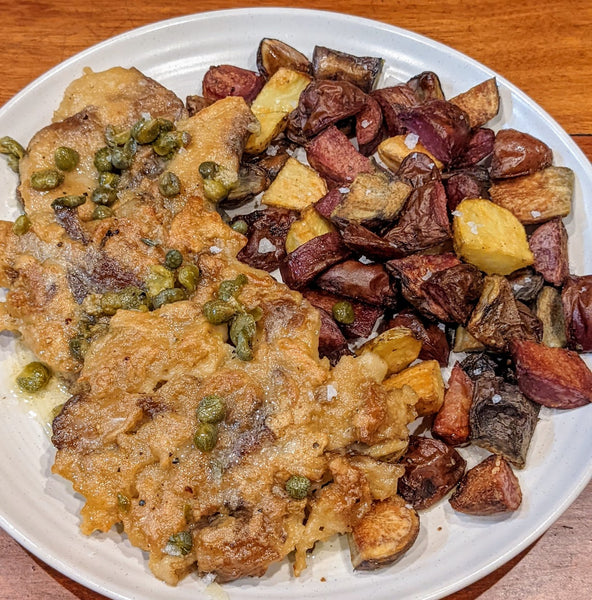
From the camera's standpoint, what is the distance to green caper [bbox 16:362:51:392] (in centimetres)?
321

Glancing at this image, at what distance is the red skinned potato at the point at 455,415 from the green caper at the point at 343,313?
24.4 inches

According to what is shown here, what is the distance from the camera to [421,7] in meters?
4.55

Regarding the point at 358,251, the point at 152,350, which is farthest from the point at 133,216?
the point at 358,251

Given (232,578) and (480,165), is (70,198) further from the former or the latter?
(480,165)

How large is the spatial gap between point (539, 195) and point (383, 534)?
2.06 meters

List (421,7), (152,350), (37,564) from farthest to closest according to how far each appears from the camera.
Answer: (421,7) → (37,564) → (152,350)

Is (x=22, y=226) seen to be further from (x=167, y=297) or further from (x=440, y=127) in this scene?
(x=440, y=127)

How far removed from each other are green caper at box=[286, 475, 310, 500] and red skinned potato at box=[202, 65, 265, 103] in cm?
236

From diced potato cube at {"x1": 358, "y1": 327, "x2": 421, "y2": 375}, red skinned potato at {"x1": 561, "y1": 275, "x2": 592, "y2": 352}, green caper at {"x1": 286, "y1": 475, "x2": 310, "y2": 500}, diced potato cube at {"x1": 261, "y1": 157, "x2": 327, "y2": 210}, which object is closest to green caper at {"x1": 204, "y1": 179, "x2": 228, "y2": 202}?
diced potato cube at {"x1": 261, "y1": 157, "x2": 327, "y2": 210}

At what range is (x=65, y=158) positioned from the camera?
3346mm

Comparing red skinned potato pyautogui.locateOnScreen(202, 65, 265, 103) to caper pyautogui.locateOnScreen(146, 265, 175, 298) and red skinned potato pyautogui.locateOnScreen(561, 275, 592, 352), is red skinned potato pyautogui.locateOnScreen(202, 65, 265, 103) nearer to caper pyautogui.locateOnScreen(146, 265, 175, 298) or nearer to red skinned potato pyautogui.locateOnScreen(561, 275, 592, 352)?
caper pyautogui.locateOnScreen(146, 265, 175, 298)

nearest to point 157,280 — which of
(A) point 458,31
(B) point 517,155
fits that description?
(B) point 517,155

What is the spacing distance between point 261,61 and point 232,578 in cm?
300

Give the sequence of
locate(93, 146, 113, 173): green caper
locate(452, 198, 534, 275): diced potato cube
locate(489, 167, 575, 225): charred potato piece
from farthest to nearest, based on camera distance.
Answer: locate(489, 167, 575, 225): charred potato piece
locate(93, 146, 113, 173): green caper
locate(452, 198, 534, 275): diced potato cube
